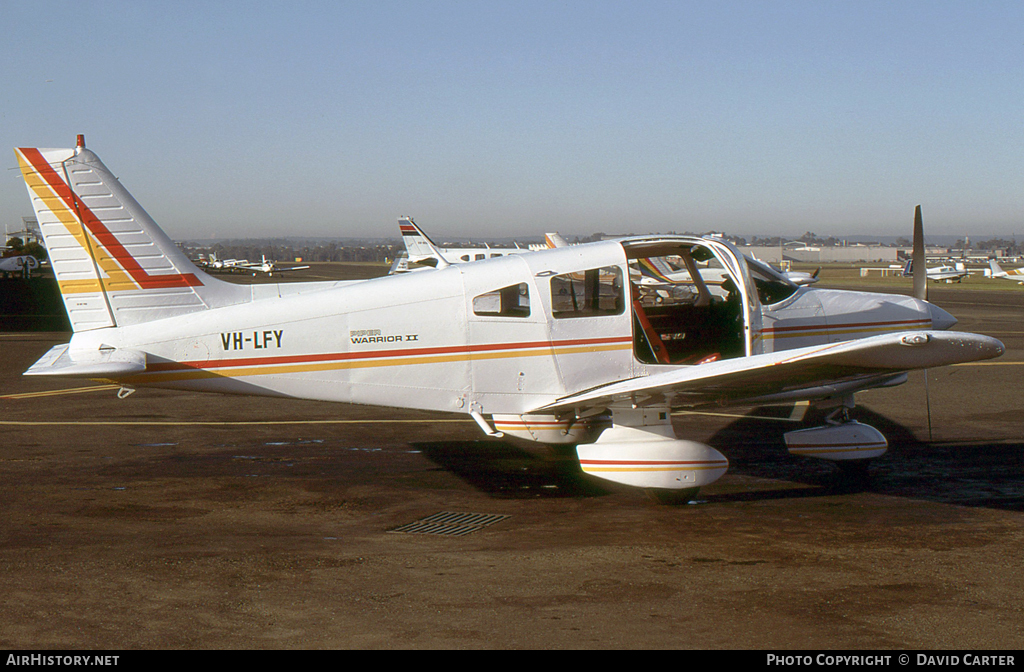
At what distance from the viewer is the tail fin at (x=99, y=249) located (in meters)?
9.00

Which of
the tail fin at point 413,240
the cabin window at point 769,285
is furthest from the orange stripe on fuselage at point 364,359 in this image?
the tail fin at point 413,240

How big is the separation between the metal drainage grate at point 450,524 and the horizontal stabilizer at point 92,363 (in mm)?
3251

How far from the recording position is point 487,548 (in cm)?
715

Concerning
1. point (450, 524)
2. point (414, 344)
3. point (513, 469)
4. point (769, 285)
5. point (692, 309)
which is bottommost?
point (513, 469)

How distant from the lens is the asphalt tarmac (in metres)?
5.43

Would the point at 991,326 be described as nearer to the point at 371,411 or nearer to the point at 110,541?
the point at 371,411

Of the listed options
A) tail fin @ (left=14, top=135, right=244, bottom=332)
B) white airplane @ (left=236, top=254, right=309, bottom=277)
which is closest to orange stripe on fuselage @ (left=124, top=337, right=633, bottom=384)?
tail fin @ (left=14, top=135, right=244, bottom=332)

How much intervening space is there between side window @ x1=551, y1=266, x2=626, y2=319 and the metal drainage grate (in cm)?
220

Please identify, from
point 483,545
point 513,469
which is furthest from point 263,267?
point 483,545

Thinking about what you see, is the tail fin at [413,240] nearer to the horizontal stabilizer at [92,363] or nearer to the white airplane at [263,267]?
the white airplane at [263,267]

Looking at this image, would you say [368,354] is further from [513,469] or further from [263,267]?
[263,267]

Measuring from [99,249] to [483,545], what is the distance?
5.34m

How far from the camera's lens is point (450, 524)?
7914mm

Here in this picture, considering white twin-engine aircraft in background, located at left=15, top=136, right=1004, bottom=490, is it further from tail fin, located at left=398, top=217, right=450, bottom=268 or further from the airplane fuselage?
tail fin, located at left=398, top=217, right=450, bottom=268
